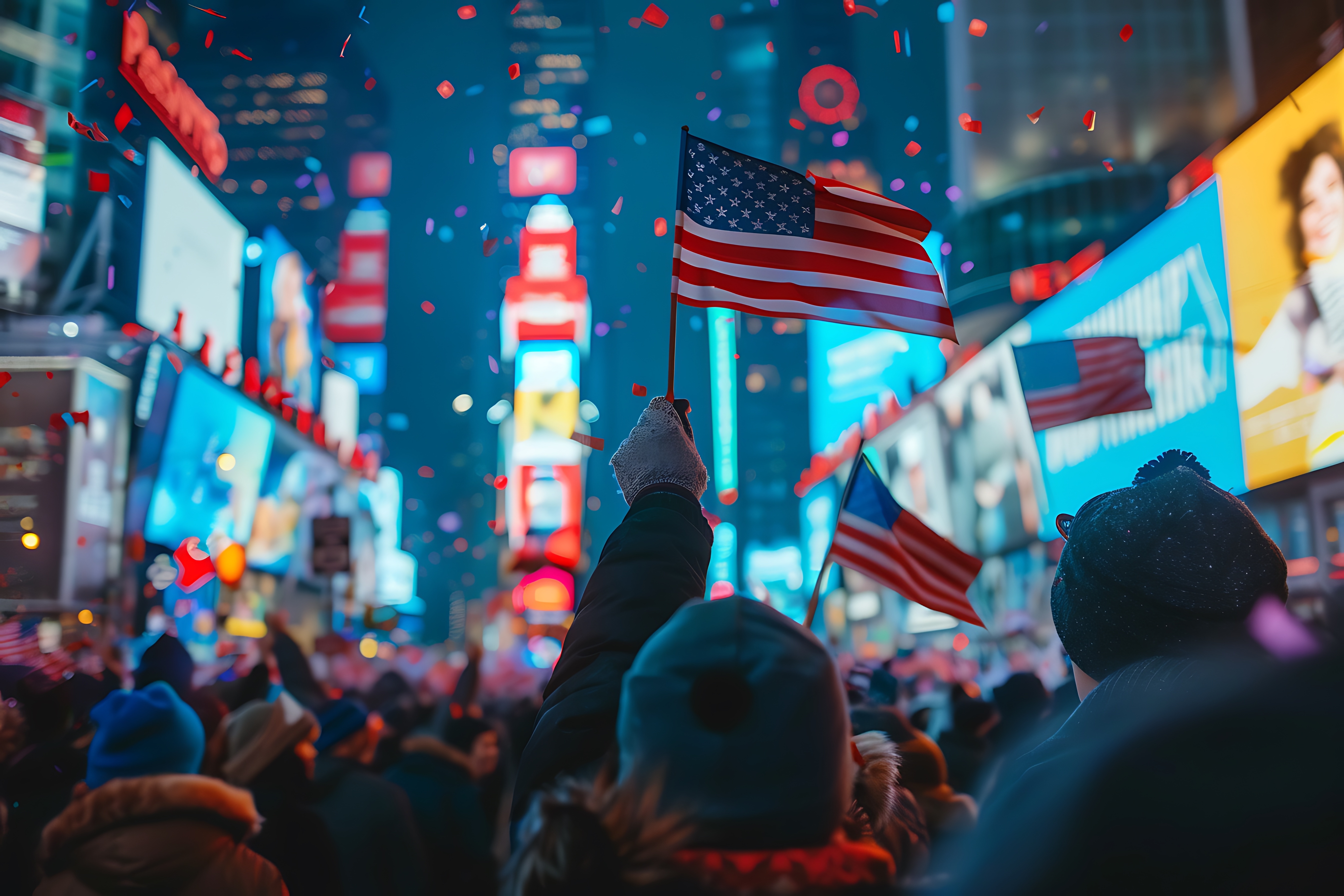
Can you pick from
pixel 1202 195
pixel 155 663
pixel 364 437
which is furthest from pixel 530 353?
pixel 155 663

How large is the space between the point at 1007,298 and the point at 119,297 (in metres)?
36.5

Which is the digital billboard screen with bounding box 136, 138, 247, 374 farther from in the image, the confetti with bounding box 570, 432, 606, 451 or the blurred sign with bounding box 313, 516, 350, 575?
the confetti with bounding box 570, 432, 606, 451

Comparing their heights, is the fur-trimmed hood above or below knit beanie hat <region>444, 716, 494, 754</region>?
above

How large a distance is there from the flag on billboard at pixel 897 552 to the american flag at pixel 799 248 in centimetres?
176

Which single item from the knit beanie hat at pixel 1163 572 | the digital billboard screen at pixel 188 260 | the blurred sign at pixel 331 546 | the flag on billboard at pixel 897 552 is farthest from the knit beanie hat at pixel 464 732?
the digital billboard screen at pixel 188 260

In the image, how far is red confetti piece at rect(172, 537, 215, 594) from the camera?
2419 cm

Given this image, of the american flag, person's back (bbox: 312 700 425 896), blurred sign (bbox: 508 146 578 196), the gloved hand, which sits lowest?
person's back (bbox: 312 700 425 896)

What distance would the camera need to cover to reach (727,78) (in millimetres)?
133500

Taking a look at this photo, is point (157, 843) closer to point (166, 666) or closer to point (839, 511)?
point (166, 666)

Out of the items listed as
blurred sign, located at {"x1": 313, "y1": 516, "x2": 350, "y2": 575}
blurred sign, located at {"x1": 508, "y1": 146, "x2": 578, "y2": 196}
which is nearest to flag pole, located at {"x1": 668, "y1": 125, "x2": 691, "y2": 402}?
blurred sign, located at {"x1": 313, "y1": 516, "x2": 350, "y2": 575}

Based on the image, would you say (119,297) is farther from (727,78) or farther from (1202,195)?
(727,78)

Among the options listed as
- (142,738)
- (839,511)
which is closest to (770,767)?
(142,738)

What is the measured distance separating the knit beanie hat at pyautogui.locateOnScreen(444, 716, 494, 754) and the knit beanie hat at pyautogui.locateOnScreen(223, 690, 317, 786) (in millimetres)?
2098

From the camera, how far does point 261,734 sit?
4320 mm
